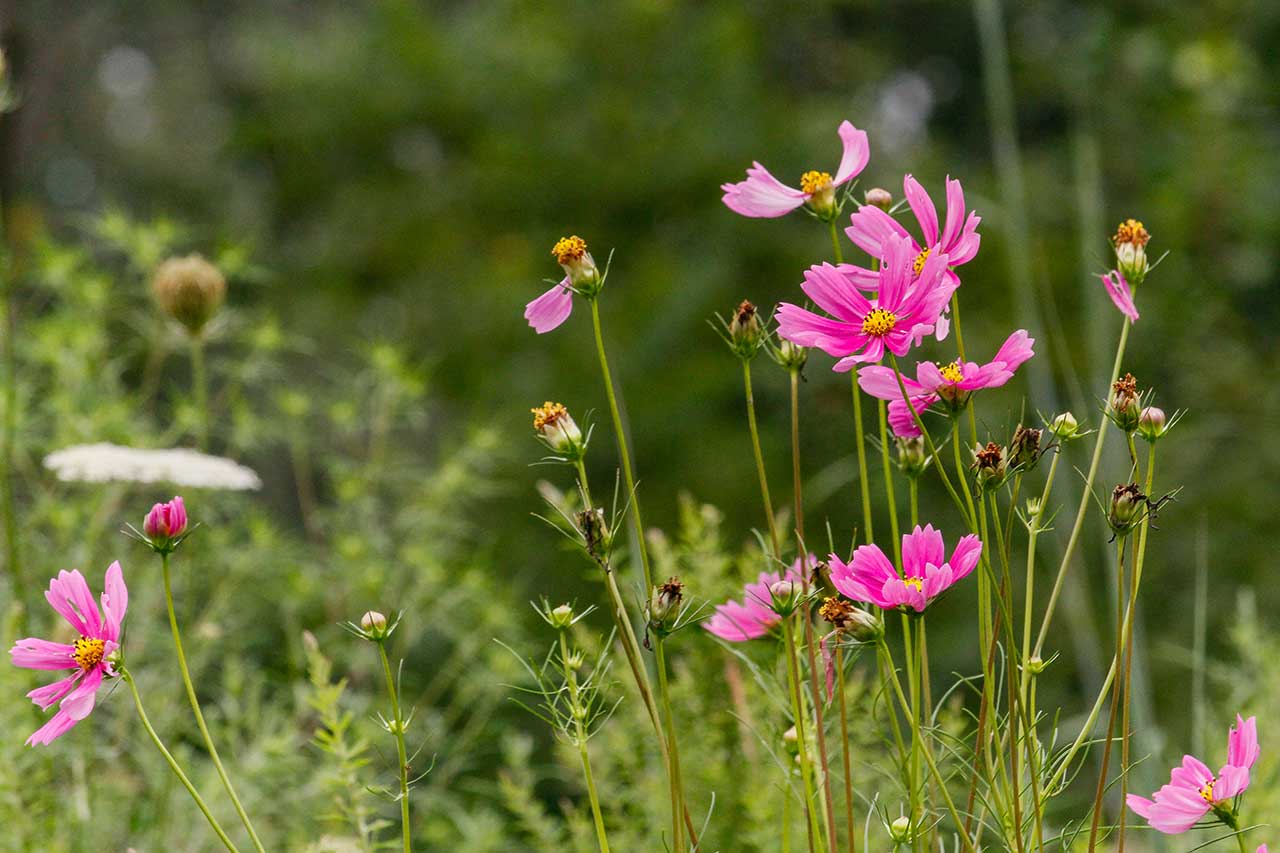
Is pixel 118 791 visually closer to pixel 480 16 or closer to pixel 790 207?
pixel 790 207

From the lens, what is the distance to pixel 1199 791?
542 millimetres

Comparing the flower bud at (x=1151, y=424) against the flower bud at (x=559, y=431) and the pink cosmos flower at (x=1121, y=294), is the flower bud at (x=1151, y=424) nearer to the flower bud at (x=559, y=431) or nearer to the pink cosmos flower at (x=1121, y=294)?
the pink cosmos flower at (x=1121, y=294)

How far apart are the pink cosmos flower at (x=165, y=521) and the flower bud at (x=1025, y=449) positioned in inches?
13.4

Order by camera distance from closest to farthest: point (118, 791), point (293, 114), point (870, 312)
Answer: point (870, 312), point (118, 791), point (293, 114)

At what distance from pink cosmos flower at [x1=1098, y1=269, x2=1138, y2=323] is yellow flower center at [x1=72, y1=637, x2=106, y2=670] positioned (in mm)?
448

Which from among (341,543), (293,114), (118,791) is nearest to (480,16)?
(293,114)

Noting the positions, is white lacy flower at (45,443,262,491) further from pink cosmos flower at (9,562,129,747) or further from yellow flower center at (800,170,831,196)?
yellow flower center at (800,170,831,196)

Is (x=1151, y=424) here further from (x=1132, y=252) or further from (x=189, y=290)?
(x=189, y=290)

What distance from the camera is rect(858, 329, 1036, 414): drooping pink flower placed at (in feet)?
1.62

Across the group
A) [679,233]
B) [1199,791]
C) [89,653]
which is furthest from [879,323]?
[679,233]

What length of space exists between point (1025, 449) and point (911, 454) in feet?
0.22

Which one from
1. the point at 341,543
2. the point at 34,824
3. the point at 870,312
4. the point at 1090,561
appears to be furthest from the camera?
the point at 1090,561

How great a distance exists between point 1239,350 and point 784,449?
1532 millimetres

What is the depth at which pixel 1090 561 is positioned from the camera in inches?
147
